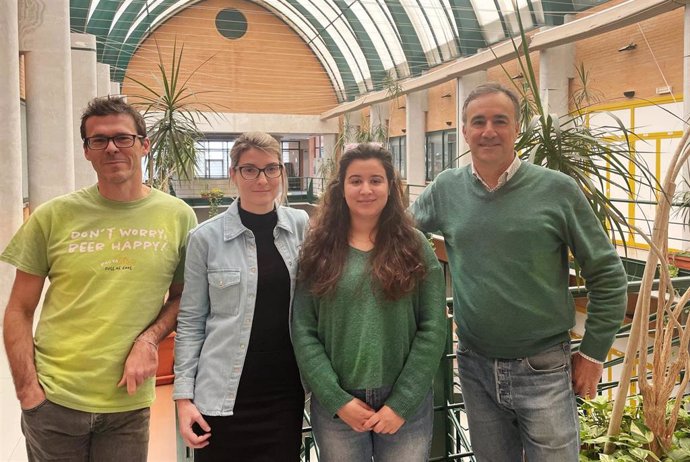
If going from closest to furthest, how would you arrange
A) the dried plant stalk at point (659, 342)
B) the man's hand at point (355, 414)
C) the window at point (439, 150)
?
1. the man's hand at point (355, 414)
2. the dried plant stalk at point (659, 342)
3. the window at point (439, 150)

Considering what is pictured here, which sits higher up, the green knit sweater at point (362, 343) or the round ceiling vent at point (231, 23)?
the round ceiling vent at point (231, 23)

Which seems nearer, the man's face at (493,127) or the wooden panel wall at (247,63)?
the man's face at (493,127)

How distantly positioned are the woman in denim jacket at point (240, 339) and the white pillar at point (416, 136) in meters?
16.7

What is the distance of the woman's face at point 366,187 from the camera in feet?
5.13

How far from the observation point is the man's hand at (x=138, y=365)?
153cm

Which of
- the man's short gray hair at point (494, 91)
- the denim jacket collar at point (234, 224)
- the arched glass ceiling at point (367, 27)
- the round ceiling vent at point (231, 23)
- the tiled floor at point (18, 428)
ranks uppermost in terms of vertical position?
the round ceiling vent at point (231, 23)

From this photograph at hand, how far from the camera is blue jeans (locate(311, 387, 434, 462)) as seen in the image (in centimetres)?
154

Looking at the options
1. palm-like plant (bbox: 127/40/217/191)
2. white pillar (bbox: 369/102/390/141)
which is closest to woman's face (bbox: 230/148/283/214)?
palm-like plant (bbox: 127/40/217/191)

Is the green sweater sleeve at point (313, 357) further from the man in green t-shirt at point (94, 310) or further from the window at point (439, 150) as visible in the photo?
the window at point (439, 150)

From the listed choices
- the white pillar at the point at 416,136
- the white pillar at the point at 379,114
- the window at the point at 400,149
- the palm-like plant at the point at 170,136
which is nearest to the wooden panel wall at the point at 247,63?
the white pillar at the point at 379,114

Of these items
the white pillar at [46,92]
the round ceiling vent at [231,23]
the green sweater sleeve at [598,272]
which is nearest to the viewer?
the green sweater sleeve at [598,272]

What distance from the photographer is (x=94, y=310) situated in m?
1.55

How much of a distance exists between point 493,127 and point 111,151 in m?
1.03

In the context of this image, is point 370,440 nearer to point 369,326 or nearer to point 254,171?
point 369,326
